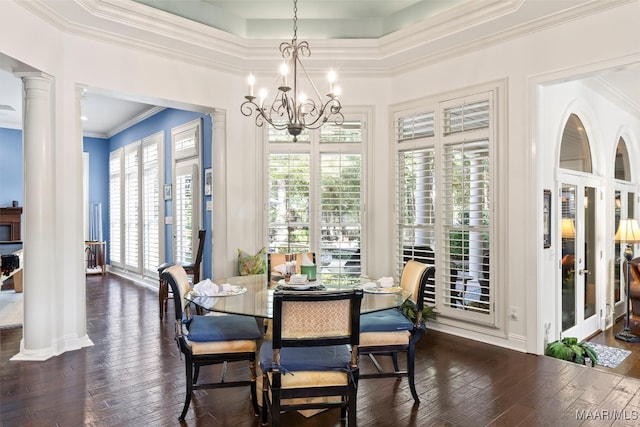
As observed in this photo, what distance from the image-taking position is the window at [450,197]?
13.4ft

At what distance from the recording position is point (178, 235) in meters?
6.36

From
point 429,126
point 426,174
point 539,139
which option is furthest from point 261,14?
point 539,139

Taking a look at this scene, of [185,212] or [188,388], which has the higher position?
[185,212]

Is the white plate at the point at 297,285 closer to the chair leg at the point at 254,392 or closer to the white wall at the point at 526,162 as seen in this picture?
the chair leg at the point at 254,392

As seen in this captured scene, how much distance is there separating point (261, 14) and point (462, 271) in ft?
11.9

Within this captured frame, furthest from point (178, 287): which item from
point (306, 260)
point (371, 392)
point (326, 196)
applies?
point (326, 196)

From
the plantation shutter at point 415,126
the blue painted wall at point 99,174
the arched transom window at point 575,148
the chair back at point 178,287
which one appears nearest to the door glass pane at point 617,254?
the arched transom window at point 575,148

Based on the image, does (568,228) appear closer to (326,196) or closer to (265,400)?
(326,196)

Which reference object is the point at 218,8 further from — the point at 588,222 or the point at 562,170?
the point at 588,222

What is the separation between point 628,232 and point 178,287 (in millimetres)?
5742

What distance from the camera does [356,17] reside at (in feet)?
15.3

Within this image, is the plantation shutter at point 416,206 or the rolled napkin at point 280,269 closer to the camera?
the rolled napkin at point 280,269

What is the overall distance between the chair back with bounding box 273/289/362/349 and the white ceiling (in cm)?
299

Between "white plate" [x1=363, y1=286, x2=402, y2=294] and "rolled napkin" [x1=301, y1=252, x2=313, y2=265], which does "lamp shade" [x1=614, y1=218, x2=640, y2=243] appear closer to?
"white plate" [x1=363, y1=286, x2=402, y2=294]
